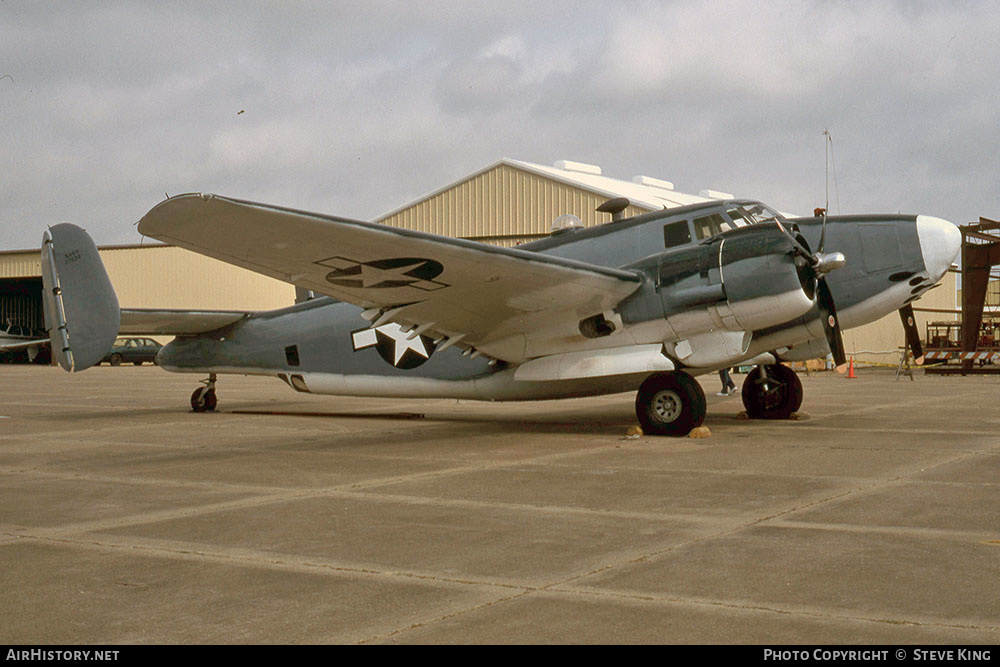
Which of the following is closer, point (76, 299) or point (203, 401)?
point (76, 299)

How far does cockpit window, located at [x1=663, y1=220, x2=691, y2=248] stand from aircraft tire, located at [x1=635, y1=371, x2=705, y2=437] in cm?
188

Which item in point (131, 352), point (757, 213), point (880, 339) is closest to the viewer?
point (757, 213)

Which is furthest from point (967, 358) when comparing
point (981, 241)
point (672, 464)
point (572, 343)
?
point (672, 464)

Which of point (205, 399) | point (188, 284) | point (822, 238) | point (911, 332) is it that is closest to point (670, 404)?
point (822, 238)

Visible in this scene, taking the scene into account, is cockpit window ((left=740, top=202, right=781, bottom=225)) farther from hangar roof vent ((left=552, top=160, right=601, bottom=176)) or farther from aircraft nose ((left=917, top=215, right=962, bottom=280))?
hangar roof vent ((left=552, top=160, right=601, bottom=176))

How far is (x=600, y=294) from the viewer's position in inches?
421

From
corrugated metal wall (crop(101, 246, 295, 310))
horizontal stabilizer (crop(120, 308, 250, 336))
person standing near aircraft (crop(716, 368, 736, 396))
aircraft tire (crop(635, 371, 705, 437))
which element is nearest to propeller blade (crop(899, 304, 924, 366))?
aircraft tire (crop(635, 371, 705, 437))

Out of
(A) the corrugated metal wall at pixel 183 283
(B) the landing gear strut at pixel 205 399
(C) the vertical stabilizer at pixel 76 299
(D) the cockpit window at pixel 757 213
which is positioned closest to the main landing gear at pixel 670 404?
(D) the cockpit window at pixel 757 213

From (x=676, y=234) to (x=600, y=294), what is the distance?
176cm

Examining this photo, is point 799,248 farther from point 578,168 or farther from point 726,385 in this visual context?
point 578,168

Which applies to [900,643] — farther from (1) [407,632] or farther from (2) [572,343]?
(2) [572,343]

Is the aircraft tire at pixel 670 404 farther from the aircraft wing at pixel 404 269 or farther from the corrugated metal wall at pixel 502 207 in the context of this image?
the corrugated metal wall at pixel 502 207

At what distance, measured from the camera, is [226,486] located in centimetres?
768
